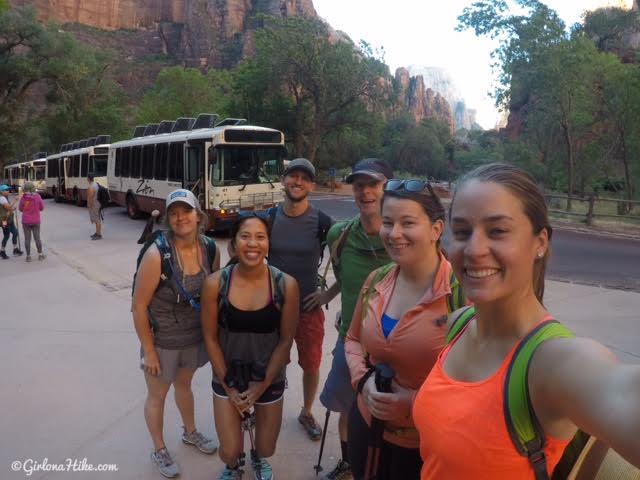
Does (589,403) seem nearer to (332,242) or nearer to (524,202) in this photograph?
(524,202)

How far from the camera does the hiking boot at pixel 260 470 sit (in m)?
2.89

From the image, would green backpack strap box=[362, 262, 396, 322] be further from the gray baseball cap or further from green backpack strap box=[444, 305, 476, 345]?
the gray baseball cap

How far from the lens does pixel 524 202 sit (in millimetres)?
1231

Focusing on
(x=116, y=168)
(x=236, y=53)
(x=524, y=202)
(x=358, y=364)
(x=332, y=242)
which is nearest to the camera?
(x=524, y=202)

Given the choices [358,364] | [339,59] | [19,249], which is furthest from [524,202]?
[339,59]

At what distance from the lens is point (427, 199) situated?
2.11m

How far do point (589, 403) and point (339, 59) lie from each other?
104ft

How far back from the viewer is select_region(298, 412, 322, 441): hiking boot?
340 centimetres

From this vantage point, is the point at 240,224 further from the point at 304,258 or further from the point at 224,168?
the point at 224,168

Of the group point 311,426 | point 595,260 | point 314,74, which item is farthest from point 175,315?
point 314,74

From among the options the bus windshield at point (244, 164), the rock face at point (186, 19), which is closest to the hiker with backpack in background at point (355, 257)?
the bus windshield at point (244, 164)

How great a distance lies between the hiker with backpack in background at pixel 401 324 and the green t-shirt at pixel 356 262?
1.40 ft

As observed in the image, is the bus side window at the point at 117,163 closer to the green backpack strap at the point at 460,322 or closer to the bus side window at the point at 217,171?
the bus side window at the point at 217,171

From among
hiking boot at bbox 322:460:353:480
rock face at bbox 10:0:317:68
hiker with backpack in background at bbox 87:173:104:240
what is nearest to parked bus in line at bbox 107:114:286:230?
hiker with backpack in background at bbox 87:173:104:240
